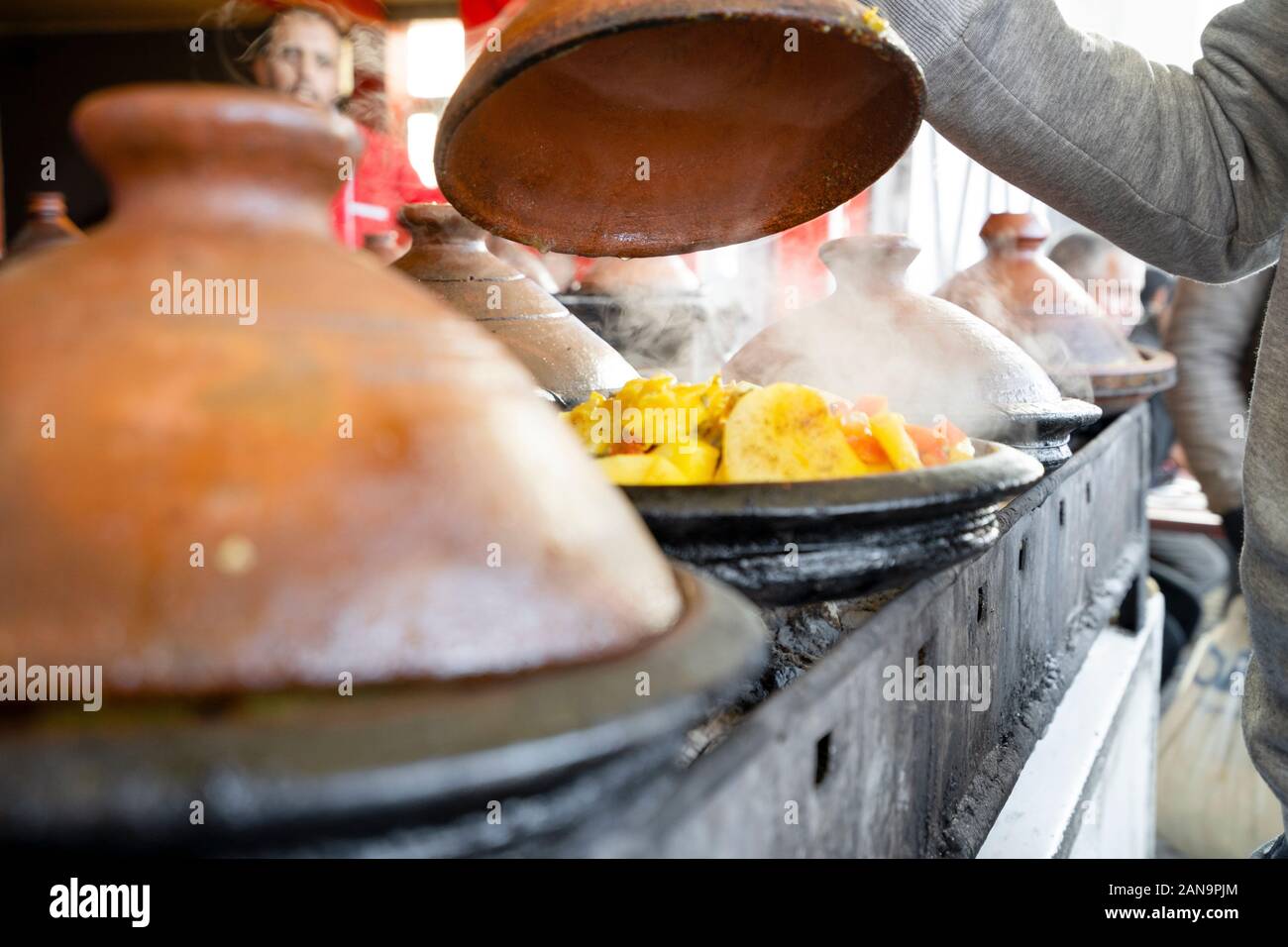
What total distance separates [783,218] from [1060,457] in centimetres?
100

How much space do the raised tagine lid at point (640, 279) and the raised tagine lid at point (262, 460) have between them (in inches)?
104

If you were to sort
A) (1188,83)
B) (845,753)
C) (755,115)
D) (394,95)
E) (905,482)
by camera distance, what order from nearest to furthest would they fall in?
(845,753)
(905,482)
(755,115)
(1188,83)
(394,95)

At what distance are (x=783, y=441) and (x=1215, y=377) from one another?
3.54 metres

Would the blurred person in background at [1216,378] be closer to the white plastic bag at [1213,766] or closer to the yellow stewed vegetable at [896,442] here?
the white plastic bag at [1213,766]

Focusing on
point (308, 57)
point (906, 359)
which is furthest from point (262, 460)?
point (308, 57)

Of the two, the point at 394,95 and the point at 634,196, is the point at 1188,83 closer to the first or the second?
the point at 634,196

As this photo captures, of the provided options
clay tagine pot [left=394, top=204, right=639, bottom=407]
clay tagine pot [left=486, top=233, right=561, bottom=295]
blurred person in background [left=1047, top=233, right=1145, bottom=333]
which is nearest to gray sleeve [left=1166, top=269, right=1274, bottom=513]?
blurred person in background [left=1047, top=233, right=1145, bottom=333]

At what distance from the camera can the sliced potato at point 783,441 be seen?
1.19 meters

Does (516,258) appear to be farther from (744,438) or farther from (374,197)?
(374,197)

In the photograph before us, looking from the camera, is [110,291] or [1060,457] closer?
[110,291]

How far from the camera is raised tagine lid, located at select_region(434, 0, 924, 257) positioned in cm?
→ 124

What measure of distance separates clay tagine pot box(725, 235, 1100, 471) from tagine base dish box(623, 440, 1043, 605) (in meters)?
0.76

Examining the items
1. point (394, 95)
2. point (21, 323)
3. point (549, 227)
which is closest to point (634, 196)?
point (549, 227)

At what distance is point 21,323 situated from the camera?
57 centimetres
